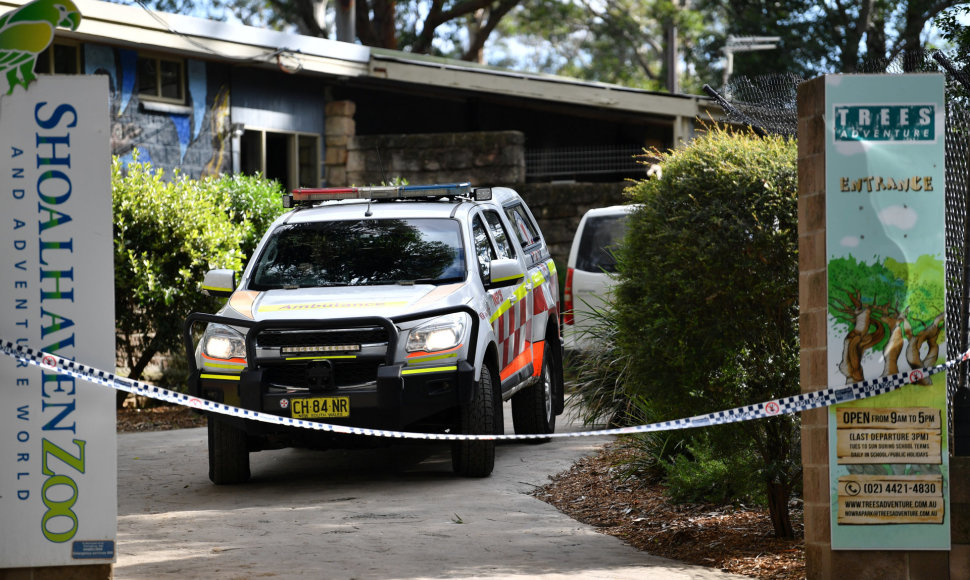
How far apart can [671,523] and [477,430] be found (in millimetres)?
1677

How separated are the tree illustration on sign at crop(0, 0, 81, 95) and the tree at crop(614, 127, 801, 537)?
3163mm

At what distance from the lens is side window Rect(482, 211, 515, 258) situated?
10.5m

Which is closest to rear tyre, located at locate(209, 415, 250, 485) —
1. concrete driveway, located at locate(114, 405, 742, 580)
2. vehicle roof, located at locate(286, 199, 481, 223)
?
concrete driveway, located at locate(114, 405, 742, 580)

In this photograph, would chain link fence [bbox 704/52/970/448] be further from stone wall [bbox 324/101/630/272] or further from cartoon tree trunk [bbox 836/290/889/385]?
stone wall [bbox 324/101/630/272]

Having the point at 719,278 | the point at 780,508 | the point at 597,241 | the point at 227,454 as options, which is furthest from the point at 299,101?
the point at 780,508

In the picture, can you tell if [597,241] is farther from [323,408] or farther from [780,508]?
[780,508]

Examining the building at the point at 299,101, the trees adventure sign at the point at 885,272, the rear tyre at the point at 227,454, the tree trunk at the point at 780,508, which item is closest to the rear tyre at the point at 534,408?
the rear tyre at the point at 227,454

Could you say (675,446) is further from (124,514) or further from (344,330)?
(124,514)

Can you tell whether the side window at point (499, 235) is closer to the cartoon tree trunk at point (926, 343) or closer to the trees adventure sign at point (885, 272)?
the trees adventure sign at point (885, 272)

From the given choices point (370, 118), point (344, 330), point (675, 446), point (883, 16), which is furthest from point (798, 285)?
point (883, 16)

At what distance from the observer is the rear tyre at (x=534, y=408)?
10633mm

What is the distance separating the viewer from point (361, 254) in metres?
9.56

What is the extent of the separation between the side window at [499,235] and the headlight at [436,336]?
1844mm

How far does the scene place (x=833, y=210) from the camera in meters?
5.73
